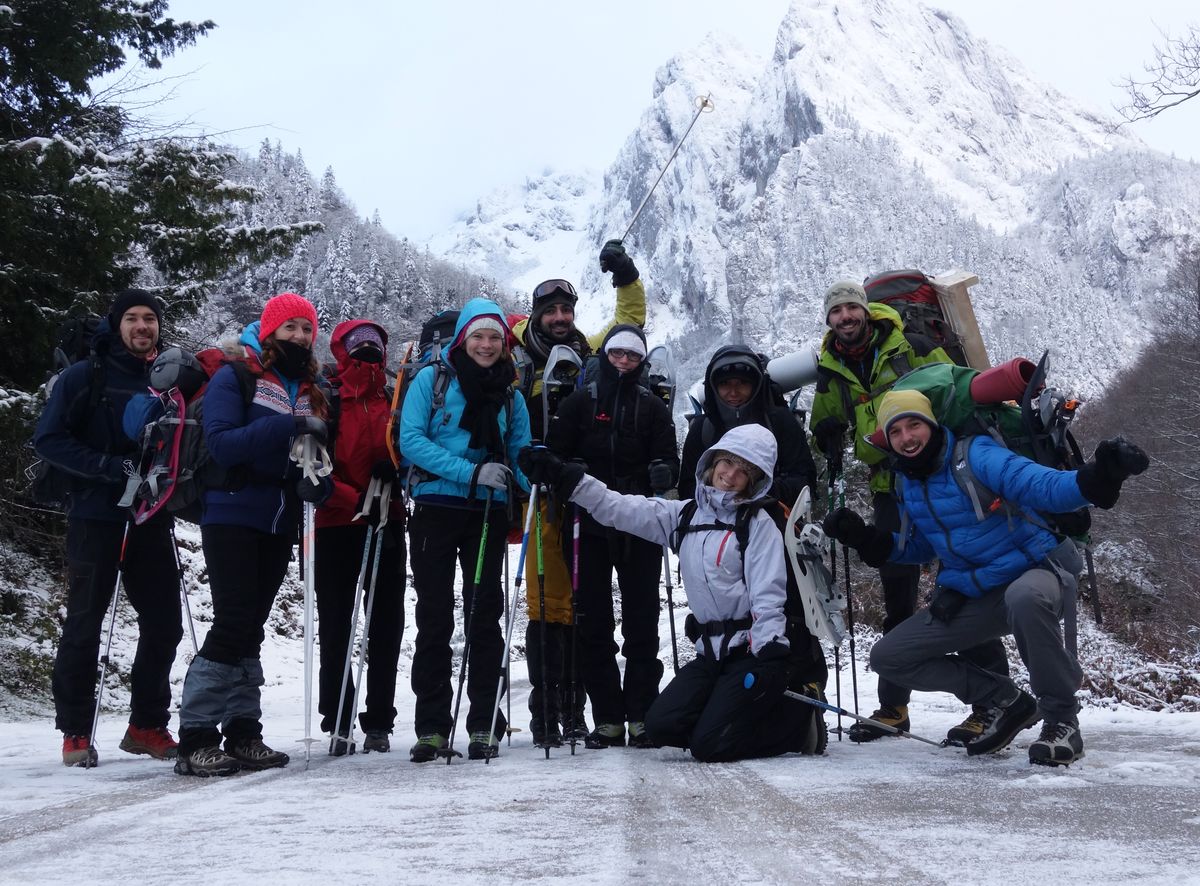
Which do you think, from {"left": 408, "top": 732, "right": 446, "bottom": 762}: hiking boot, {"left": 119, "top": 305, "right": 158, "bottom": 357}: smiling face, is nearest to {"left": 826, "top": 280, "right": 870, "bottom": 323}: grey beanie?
{"left": 408, "top": 732, "right": 446, "bottom": 762}: hiking boot

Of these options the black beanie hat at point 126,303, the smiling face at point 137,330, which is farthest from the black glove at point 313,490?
the black beanie hat at point 126,303

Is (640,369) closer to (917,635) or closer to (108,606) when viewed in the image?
(917,635)

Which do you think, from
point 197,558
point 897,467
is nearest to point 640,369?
point 897,467

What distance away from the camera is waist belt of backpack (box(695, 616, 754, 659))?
A: 5.51m

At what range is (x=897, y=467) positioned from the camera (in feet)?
17.4

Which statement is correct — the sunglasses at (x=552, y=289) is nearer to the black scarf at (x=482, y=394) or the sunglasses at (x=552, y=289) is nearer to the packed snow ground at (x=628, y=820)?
the black scarf at (x=482, y=394)

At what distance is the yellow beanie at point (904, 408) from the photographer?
5156mm

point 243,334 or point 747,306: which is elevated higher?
point 747,306

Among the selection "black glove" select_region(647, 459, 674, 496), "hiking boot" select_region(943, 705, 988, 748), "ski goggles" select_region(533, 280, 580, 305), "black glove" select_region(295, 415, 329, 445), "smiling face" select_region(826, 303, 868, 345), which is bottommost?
"hiking boot" select_region(943, 705, 988, 748)

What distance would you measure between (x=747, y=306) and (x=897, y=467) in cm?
18373

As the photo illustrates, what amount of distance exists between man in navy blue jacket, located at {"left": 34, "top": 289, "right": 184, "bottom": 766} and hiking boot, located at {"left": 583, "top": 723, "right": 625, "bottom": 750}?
2289mm

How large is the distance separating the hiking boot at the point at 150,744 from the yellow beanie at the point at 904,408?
414 cm

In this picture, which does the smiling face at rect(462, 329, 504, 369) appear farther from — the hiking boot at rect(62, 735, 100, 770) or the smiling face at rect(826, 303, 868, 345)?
the hiking boot at rect(62, 735, 100, 770)

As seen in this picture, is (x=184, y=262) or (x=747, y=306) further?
(x=747, y=306)
